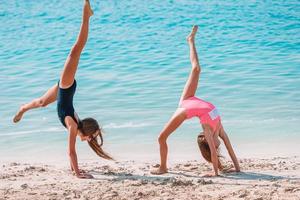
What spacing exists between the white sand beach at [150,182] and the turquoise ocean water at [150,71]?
1.97 ft

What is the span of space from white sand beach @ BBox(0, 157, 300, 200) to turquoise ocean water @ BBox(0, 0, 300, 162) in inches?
23.7

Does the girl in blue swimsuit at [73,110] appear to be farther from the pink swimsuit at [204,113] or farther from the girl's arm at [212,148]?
the girl's arm at [212,148]

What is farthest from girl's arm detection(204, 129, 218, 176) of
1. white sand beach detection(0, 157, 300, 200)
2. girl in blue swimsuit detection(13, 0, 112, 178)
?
girl in blue swimsuit detection(13, 0, 112, 178)

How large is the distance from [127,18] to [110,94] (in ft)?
23.6

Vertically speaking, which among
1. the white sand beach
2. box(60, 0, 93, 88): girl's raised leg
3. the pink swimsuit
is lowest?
the white sand beach

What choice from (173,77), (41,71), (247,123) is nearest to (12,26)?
(41,71)

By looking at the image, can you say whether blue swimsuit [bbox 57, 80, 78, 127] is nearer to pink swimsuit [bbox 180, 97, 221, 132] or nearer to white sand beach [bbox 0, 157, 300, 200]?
white sand beach [bbox 0, 157, 300, 200]

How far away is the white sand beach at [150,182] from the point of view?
6.33 meters

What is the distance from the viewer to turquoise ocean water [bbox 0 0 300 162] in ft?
29.1

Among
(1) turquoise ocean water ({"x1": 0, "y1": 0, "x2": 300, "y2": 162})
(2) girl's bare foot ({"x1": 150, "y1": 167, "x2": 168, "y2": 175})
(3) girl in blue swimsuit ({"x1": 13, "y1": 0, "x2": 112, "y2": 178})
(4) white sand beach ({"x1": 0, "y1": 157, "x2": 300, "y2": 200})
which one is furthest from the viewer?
(1) turquoise ocean water ({"x1": 0, "y1": 0, "x2": 300, "y2": 162})

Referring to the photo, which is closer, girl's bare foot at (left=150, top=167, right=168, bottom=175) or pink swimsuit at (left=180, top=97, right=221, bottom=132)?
pink swimsuit at (left=180, top=97, right=221, bottom=132)

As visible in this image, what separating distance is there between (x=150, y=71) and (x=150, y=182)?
634 centimetres

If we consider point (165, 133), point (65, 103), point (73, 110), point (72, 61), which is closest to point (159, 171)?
point (165, 133)

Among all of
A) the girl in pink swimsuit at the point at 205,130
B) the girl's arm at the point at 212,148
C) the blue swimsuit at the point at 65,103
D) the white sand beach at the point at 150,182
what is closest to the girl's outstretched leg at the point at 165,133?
the girl in pink swimsuit at the point at 205,130
